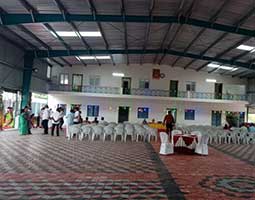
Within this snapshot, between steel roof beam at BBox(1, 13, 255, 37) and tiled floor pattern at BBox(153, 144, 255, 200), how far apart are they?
6658mm

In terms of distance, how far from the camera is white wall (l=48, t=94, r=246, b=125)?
2455 cm

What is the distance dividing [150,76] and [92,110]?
6.33 metres

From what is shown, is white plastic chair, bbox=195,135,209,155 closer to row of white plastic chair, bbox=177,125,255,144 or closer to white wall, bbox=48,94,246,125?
row of white plastic chair, bbox=177,125,255,144

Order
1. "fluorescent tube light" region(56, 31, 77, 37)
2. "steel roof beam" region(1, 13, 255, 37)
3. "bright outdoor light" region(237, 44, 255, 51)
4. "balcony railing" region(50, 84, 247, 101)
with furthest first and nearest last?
"balcony railing" region(50, 84, 247, 101) < "bright outdoor light" region(237, 44, 255, 51) < "fluorescent tube light" region(56, 31, 77, 37) < "steel roof beam" region(1, 13, 255, 37)

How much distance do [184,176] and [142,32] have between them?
10.9 meters

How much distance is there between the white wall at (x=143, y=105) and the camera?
24550mm

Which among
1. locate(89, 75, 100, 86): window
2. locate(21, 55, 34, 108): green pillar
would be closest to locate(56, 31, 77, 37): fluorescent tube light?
locate(21, 55, 34, 108): green pillar

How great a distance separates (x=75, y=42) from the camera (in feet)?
54.3

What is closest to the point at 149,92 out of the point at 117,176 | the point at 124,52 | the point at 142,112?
the point at 142,112

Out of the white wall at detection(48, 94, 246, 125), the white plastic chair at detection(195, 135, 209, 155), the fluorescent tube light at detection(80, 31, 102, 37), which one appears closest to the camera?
the white plastic chair at detection(195, 135, 209, 155)

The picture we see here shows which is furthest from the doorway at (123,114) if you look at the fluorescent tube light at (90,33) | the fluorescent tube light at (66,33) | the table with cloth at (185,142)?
the table with cloth at (185,142)

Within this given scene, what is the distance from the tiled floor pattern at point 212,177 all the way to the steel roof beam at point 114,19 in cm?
666

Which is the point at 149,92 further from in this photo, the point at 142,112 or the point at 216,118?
the point at 216,118

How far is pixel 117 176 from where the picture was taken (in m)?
5.96
